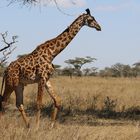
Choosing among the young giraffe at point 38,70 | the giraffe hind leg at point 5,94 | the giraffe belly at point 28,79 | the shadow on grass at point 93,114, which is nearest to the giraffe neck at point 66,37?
the young giraffe at point 38,70

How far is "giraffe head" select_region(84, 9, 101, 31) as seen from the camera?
11.6 m

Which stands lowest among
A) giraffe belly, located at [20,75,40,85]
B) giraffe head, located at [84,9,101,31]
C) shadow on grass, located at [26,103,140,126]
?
shadow on grass, located at [26,103,140,126]

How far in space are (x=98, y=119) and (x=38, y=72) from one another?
3999 mm

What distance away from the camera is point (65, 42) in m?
11.9

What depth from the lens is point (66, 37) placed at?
12.0m

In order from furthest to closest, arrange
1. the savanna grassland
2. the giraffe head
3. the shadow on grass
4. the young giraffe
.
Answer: the shadow on grass
the giraffe head
the young giraffe
the savanna grassland

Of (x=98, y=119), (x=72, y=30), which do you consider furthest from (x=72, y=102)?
(x=72, y=30)

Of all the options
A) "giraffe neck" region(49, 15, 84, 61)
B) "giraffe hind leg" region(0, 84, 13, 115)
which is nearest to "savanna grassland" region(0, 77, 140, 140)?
"giraffe hind leg" region(0, 84, 13, 115)

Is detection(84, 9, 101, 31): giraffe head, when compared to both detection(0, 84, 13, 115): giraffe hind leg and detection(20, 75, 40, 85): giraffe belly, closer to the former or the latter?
detection(20, 75, 40, 85): giraffe belly

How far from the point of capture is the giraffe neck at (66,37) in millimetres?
11734

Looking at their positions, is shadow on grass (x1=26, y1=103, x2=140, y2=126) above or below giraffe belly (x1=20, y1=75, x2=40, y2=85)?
below

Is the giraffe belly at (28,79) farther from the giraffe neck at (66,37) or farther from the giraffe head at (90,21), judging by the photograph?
the giraffe head at (90,21)

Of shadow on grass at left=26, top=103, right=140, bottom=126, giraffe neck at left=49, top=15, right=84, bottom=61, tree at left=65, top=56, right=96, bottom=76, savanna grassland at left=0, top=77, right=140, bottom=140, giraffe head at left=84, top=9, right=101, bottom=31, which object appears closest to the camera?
savanna grassland at left=0, top=77, right=140, bottom=140

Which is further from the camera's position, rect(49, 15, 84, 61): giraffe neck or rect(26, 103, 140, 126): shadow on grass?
rect(26, 103, 140, 126): shadow on grass
